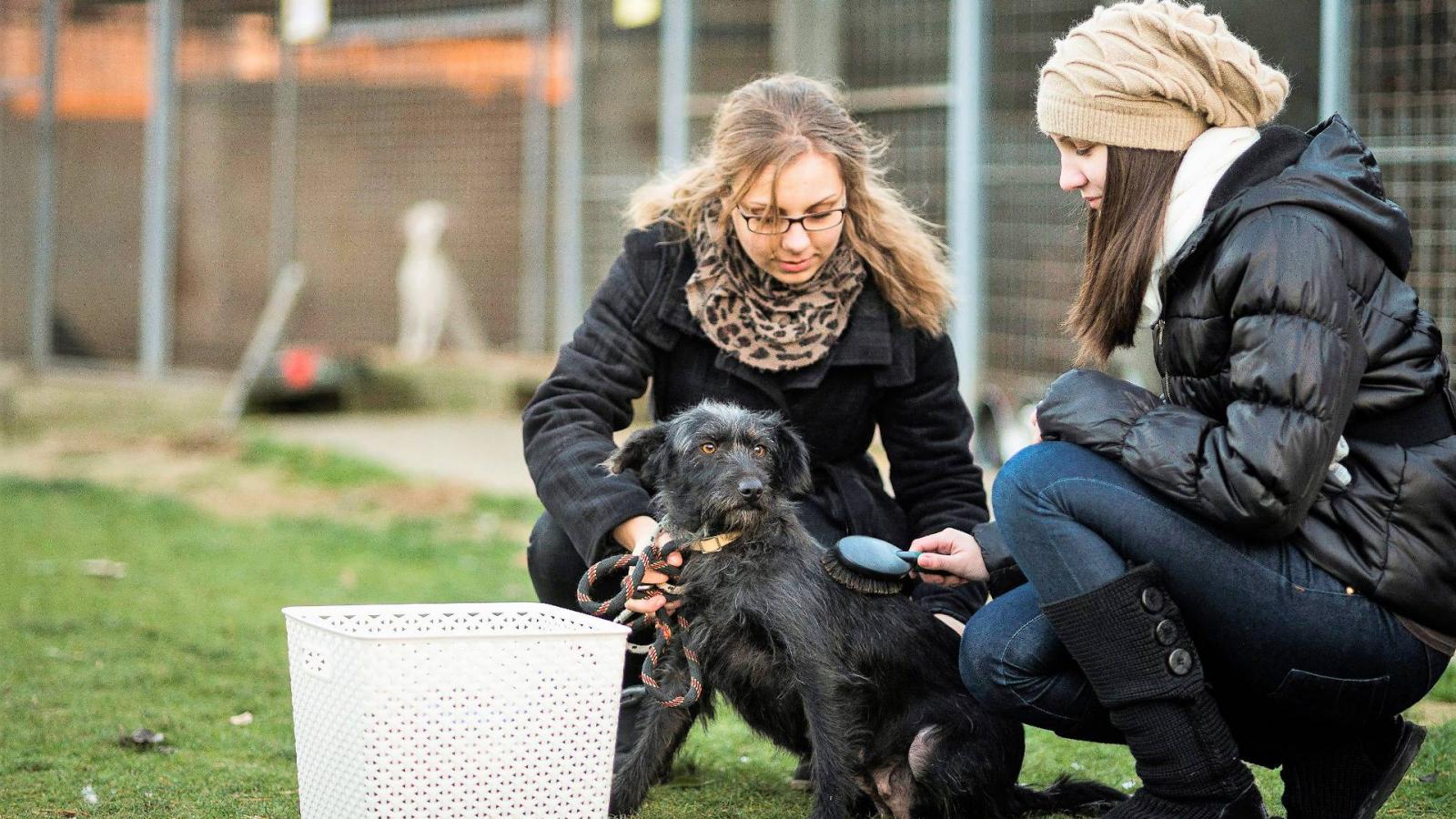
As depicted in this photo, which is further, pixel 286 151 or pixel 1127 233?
pixel 286 151

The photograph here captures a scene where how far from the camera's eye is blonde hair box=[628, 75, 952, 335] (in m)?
3.33

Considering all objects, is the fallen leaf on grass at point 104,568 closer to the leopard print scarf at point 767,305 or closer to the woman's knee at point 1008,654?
the leopard print scarf at point 767,305

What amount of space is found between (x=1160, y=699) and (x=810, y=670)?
0.70 metres

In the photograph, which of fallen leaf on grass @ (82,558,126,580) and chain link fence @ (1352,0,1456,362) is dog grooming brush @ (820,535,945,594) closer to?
chain link fence @ (1352,0,1456,362)

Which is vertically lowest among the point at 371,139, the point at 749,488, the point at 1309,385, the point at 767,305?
the point at 749,488

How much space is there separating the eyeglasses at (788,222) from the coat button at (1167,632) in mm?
1203

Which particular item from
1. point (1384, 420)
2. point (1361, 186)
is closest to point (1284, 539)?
point (1384, 420)

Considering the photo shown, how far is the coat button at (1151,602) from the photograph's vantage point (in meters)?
2.54

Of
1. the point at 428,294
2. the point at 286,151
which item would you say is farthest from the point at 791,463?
the point at 286,151

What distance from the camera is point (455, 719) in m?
2.49

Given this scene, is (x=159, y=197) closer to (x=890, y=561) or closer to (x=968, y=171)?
(x=968, y=171)

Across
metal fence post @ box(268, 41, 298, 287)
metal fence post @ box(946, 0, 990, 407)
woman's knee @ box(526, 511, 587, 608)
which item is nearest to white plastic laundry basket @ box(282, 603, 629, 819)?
woman's knee @ box(526, 511, 587, 608)

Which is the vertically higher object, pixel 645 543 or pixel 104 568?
pixel 645 543

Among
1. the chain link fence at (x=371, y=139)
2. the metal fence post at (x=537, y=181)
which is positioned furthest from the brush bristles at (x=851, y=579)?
the metal fence post at (x=537, y=181)
